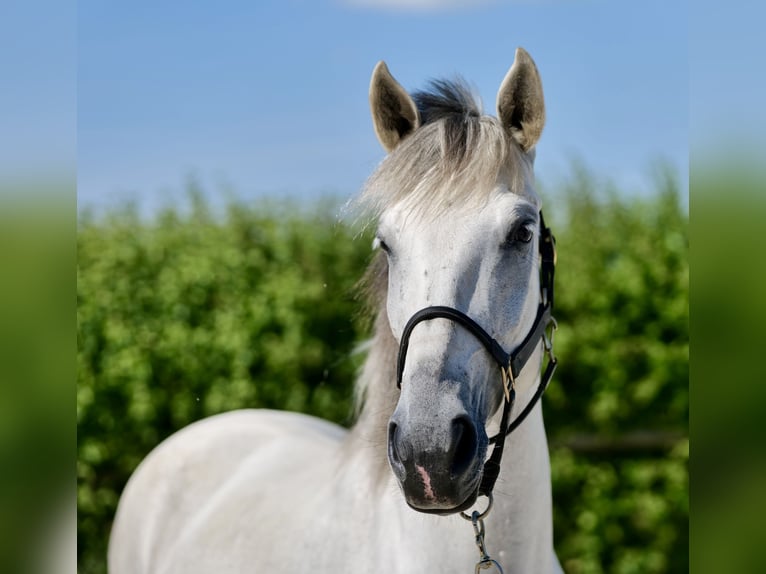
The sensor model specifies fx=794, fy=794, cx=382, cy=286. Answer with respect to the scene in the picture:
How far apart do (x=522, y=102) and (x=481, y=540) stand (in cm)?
108

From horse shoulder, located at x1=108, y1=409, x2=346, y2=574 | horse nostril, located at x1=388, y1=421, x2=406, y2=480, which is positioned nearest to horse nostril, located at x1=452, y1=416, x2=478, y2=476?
horse nostril, located at x1=388, y1=421, x2=406, y2=480

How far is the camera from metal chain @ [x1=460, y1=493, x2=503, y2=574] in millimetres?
1840

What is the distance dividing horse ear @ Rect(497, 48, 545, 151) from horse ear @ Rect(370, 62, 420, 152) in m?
0.23

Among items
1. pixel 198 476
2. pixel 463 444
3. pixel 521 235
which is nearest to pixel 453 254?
pixel 521 235

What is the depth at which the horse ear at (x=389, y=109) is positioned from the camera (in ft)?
6.66

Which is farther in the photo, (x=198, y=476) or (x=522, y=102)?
(x=198, y=476)

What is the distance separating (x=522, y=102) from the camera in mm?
A: 2014

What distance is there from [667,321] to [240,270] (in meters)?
2.55

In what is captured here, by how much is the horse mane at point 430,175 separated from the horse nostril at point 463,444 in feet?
1.54

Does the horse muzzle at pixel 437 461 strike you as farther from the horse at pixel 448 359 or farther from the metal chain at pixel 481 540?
the metal chain at pixel 481 540

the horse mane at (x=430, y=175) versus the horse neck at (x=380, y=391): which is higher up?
the horse mane at (x=430, y=175)

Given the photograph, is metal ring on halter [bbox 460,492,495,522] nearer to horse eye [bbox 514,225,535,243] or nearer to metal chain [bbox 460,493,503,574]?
metal chain [bbox 460,493,503,574]

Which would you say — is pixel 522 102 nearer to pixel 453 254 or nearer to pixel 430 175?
pixel 430 175

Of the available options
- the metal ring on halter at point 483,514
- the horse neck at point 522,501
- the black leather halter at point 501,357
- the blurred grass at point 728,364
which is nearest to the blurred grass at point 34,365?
the black leather halter at point 501,357
